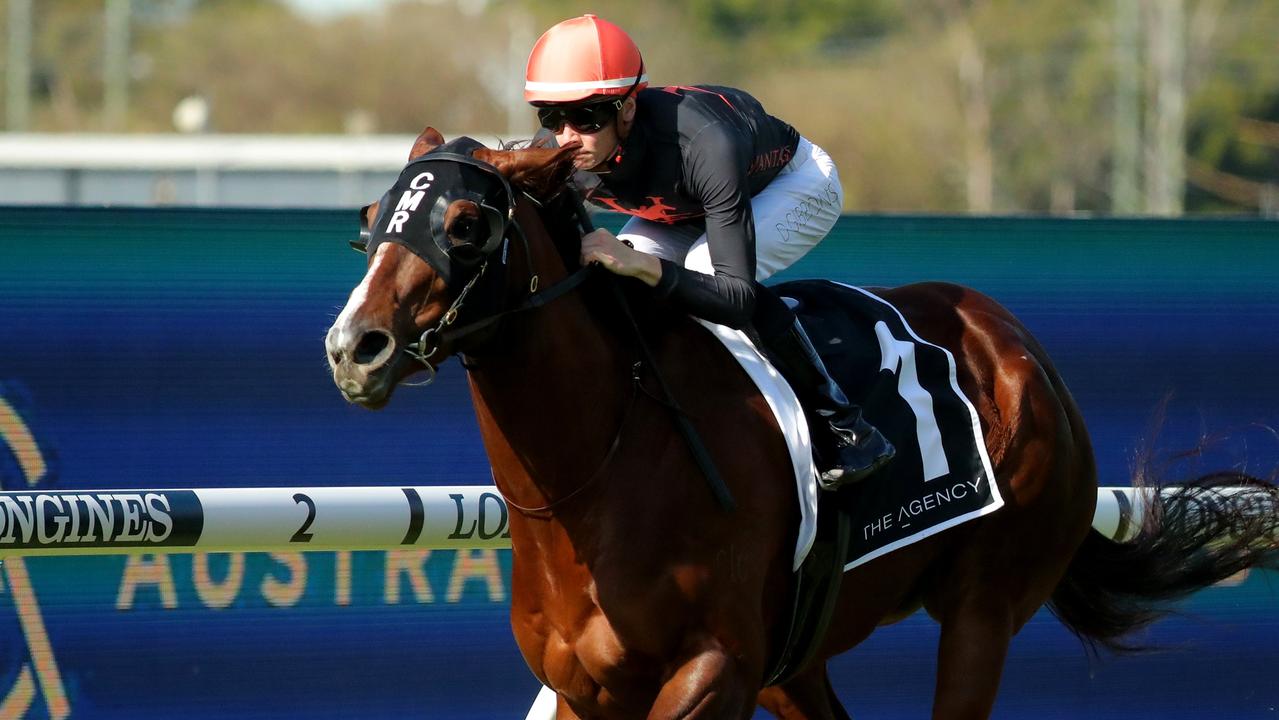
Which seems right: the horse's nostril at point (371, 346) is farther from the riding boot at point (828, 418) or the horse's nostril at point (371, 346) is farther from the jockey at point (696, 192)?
the riding boot at point (828, 418)

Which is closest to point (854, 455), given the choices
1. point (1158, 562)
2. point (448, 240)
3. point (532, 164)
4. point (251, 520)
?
point (532, 164)

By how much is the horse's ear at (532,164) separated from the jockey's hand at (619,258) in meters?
0.15

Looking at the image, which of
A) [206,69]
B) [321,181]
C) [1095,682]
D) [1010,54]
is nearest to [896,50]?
[1010,54]

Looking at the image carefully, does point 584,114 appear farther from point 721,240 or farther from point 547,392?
point 547,392

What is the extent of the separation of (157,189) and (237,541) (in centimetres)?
1350

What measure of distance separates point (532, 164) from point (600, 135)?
0.33 meters

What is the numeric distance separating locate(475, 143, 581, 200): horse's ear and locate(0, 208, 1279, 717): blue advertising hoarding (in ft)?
5.40

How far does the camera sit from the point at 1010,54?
41.4m

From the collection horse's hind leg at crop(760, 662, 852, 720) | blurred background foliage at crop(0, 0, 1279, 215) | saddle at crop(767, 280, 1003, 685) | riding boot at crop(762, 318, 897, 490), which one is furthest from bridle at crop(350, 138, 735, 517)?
blurred background foliage at crop(0, 0, 1279, 215)

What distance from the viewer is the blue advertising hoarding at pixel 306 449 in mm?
4770

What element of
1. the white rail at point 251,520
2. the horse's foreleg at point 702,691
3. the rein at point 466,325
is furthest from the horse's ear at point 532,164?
the white rail at point 251,520

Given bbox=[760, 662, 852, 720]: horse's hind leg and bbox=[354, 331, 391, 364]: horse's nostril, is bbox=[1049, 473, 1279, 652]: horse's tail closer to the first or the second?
bbox=[760, 662, 852, 720]: horse's hind leg

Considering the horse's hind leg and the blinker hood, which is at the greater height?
the blinker hood

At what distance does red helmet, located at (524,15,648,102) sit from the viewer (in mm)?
3676
